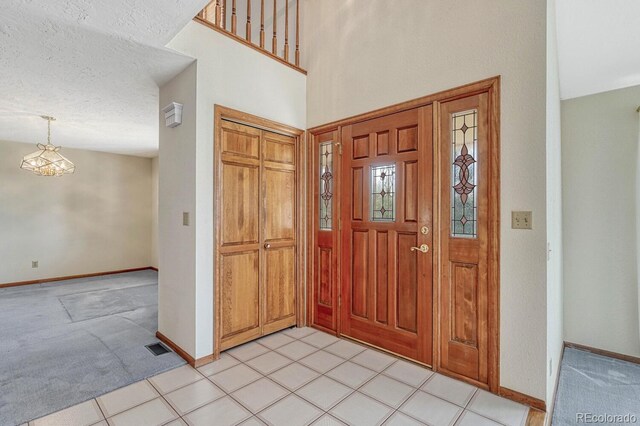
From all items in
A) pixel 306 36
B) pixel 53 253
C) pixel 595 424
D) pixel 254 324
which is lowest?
pixel 595 424

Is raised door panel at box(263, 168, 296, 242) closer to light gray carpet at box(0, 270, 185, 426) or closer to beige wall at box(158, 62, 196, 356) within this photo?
beige wall at box(158, 62, 196, 356)

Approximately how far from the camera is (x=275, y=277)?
3.15m

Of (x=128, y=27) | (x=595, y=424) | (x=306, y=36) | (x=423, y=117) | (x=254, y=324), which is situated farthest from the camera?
(x=306, y=36)

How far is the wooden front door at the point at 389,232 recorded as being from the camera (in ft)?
8.10

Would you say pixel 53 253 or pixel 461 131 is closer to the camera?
pixel 461 131

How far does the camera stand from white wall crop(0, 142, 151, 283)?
17.2 ft

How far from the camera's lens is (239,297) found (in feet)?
9.31

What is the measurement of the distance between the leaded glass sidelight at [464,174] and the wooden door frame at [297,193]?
1.53 m

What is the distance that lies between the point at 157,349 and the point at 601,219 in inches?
166

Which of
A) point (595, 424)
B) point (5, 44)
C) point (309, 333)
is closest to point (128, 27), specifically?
point (5, 44)

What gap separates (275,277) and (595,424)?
2530 millimetres

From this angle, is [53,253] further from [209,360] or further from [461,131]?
[461,131]

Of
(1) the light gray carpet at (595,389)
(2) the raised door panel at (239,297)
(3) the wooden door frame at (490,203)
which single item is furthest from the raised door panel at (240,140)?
(1) the light gray carpet at (595,389)

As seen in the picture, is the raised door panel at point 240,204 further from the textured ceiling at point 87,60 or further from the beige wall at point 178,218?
the textured ceiling at point 87,60
